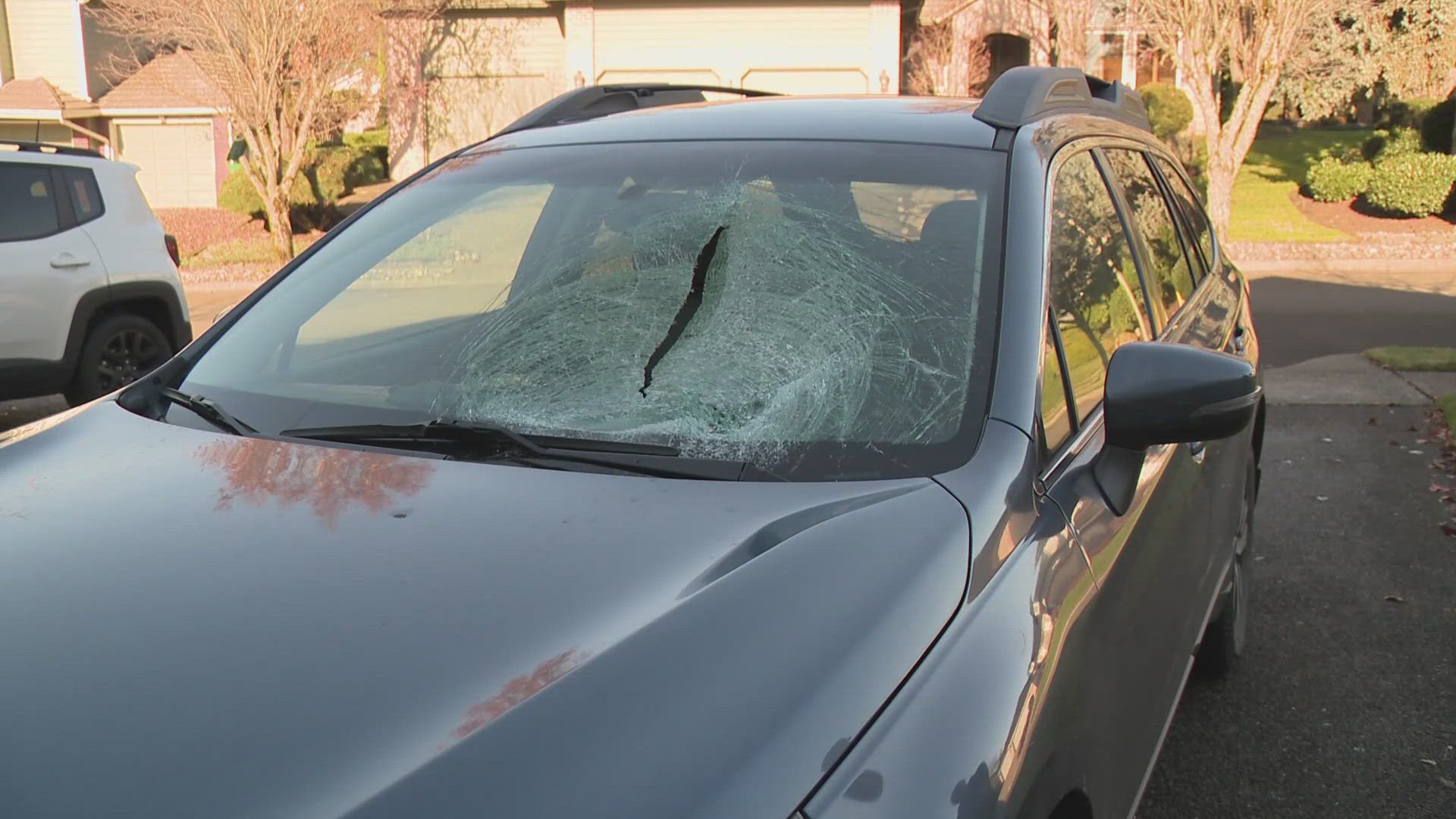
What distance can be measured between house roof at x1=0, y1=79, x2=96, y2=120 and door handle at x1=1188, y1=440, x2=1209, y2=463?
2783 cm

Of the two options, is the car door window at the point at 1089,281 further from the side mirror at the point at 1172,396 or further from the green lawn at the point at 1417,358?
the green lawn at the point at 1417,358

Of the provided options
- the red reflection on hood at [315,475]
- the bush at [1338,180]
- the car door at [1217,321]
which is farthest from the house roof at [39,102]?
the red reflection on hood at [315,475]

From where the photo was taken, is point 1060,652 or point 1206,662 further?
point 1206,662

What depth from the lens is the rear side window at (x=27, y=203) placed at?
26.4 feet

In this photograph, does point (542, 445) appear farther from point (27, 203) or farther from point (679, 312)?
point (27, 203)

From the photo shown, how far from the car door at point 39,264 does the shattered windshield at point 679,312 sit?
596cm

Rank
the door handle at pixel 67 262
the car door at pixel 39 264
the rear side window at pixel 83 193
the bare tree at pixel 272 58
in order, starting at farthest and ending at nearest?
1. the bare tree at pixel 272 58
2. the rear side window at pixel 83 193
3. the door handle at pixel 67 262
4. the car door at pixel 39 264

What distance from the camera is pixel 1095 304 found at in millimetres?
2645

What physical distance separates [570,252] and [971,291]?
100 centimetres

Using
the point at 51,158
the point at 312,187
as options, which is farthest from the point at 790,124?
the point at 312,187

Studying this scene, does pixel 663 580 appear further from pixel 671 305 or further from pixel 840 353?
pixel 671 305

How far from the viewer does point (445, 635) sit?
1.55m

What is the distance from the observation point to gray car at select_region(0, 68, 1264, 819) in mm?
1377

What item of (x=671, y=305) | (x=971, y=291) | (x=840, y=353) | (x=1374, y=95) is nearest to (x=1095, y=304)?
(x=971, y=291)
